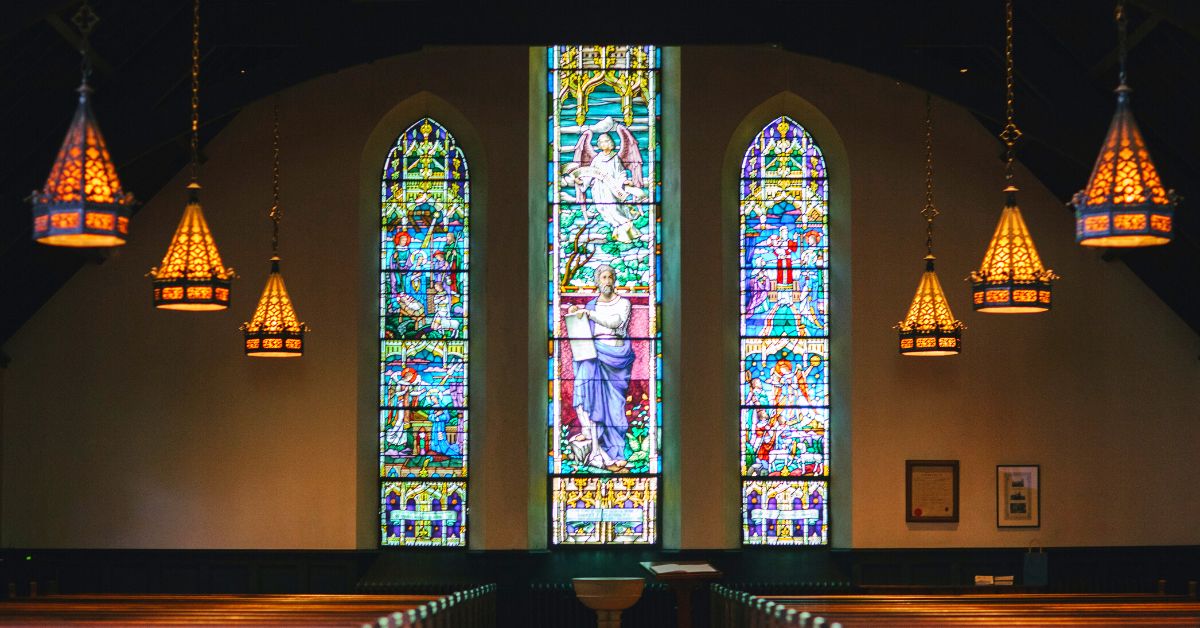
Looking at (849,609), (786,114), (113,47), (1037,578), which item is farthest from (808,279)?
(113,47)

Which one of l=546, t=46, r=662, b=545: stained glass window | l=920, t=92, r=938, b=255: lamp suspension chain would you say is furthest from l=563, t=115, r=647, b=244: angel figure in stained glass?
l=920, t=92, r=938, b=255: lamp suspension chain

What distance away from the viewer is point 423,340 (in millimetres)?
13148

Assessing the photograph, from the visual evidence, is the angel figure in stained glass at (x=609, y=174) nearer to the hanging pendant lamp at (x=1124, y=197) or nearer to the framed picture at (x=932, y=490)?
the framed picture at (x=932, y=490)

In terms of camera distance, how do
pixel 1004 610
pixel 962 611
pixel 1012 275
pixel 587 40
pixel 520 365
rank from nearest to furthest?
pixel 1012 275 → pixel 962 611 → pixel 1004 610 → pixel 587 40 → pixel 520 365

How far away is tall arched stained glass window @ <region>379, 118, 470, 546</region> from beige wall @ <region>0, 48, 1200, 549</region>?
24 cm

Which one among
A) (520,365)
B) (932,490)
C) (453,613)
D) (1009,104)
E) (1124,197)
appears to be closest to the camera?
(1124,197)

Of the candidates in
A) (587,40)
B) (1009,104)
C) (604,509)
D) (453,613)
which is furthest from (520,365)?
(1009,104)

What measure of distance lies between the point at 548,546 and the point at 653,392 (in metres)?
1.68

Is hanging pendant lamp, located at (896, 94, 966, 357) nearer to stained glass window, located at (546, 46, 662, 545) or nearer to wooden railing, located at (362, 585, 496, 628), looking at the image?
stained glass window, located at (546, 46, 662, 545)

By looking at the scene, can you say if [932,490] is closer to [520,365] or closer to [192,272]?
[520,365]

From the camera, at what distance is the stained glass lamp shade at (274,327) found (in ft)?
35.0

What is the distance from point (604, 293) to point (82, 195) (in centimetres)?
733

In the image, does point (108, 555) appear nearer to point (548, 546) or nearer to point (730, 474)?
point (548, 546)

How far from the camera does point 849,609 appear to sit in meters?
8.91
